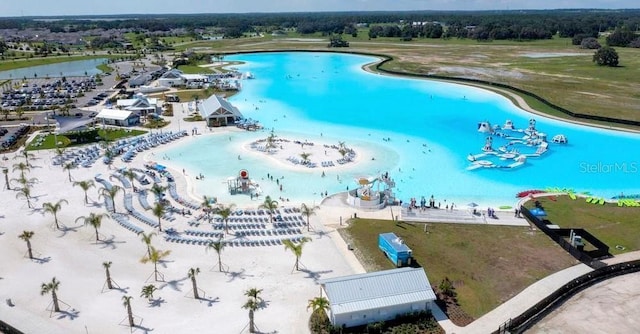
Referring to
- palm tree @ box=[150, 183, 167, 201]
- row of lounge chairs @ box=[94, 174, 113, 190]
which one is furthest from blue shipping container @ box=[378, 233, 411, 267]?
row of lounge chairs @ box=[94, 174, 113, 190]

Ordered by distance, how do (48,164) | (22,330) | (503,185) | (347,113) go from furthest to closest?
(347,113), (48,164), (503,185), (22,330)

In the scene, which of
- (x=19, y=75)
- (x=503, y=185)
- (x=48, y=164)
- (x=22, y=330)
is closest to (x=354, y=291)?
(x=22, y=330)

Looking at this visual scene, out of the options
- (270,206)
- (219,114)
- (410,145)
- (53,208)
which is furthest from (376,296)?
(219,114)

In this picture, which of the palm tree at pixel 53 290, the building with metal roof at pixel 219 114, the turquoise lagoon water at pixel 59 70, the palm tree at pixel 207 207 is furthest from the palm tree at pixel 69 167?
the turquoise lagoon water at pixel 59 70

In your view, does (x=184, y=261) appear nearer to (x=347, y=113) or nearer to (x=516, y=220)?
(x=516, y=220)

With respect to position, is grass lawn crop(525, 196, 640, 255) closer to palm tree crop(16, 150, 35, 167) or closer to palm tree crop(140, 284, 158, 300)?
palm tree crop(140, 284, 158, 300)

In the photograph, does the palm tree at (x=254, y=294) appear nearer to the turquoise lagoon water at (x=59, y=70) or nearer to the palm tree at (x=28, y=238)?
the palm tree at (x=28, y=238)
